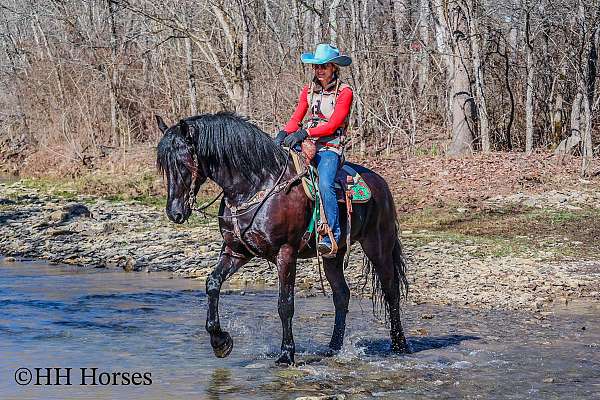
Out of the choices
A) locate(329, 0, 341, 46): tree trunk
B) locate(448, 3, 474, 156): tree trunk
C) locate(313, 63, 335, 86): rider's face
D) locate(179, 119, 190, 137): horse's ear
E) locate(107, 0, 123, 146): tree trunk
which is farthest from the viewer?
locate(107, 0, 123, 146): tree trunk

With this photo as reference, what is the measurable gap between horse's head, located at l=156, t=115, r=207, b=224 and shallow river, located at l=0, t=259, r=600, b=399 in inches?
56.8

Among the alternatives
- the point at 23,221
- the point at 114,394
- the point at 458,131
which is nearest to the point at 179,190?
the point at 114,394

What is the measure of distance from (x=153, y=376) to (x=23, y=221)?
12.4m

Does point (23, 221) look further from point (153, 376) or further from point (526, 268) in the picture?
point (153, 376)

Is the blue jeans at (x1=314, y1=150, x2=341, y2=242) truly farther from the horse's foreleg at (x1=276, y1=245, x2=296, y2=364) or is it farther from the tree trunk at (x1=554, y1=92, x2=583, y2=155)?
the tree trunk at (x1=554, y1=92, x2=583, y2=155)

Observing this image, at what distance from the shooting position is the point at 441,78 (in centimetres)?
2625

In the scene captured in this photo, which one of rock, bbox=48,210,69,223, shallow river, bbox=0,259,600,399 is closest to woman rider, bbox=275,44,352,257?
shallow river, bbox=0,259,600,399

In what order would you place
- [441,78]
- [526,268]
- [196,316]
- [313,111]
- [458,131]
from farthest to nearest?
[441,78] < [458,131] < [526,268] < [196,316] < [313,111]

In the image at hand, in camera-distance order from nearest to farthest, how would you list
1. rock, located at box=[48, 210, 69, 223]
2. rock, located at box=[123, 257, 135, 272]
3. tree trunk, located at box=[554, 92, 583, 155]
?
rock, located at box=[123, 257, 135, 272], rock, located at box=[48, 210, 69, 223], tree trunk, located at box=[554, 92, 583, 155]

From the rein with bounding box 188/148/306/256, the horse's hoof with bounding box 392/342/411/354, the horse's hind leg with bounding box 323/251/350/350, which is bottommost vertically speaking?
the horse's hoof with bounding box 392/342/411/354

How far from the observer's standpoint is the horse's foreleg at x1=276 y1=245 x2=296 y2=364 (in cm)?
775

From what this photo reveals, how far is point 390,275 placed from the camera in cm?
899

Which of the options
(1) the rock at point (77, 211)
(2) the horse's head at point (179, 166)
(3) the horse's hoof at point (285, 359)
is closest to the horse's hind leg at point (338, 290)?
(3) the horse's hoof at point (285, 359)

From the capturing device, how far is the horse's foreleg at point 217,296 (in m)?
7.64
